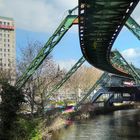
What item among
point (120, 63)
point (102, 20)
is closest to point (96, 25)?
point (102, 20)

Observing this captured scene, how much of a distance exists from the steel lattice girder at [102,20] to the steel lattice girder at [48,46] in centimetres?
477

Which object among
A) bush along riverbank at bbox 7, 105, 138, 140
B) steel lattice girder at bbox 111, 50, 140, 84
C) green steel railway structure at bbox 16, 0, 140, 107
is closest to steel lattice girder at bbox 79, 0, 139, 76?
green steel railway structure at bbox 16, 0, 140, 107

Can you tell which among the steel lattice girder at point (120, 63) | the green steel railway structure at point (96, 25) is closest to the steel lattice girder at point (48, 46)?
the green steel railway structure at point (96, 25)

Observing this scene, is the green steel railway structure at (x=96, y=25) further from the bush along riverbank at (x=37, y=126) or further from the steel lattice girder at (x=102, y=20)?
the bush along riverbank at (x=37, y=126)

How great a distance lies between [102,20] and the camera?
106 ft

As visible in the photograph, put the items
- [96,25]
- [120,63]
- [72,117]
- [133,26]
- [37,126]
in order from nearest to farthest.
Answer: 1. [96,25]
2. [37,126]
3. [133,26]
4. [72,117]
5. [120,63]

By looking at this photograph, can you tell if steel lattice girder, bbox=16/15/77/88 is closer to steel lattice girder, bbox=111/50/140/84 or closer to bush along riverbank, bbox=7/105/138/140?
bush along riverbank, bbox=7/105/138/140

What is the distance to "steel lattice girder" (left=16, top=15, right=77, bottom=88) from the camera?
157 feet

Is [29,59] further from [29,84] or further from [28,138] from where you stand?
[28,138]

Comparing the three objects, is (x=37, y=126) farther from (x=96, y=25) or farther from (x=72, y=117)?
(x=72, y=117)

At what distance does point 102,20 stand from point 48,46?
1936cm

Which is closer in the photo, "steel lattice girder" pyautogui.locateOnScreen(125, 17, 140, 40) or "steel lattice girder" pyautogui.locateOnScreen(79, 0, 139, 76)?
"steel lattice girder" pyautogui.locateOnScreen(79, 0, 139, 76)

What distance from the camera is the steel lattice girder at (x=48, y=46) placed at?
47781 millimetres

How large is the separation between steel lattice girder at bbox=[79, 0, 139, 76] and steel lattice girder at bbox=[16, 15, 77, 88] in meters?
4.77
